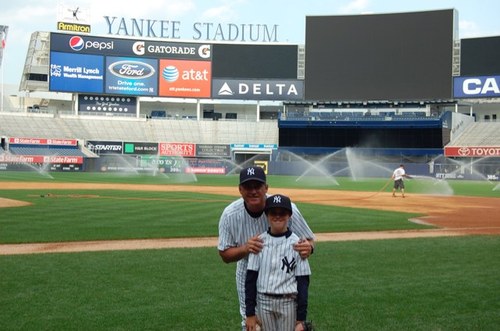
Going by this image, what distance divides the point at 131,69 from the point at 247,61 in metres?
13.1

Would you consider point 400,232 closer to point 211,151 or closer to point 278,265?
point 278,265

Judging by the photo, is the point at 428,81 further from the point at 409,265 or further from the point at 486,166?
the point at 409,265

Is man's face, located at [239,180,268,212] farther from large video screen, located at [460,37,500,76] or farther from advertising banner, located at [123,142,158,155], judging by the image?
large video screen, located at [460,37,500,76]

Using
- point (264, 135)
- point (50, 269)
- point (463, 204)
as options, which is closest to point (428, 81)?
point (264, 135)

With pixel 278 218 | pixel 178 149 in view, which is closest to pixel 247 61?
pixel 178 149

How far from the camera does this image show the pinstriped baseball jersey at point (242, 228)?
4.49m

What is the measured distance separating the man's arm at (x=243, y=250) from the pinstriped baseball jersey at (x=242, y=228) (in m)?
0.05

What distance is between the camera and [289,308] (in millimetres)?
4234

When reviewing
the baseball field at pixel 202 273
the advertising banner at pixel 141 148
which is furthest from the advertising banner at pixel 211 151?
the baseball field at pixel 202 273

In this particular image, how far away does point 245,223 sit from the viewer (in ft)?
14.8

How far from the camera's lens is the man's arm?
420 cm

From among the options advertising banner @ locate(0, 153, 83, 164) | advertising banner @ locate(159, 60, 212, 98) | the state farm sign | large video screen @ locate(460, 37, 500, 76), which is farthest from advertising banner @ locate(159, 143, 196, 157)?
large video screen @ locate(460, 37, 500, 76)

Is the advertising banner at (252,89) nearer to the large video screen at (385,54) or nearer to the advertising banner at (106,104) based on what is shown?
the large video screen at (385,54)

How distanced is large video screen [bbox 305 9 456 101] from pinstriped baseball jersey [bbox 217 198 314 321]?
200 ft
